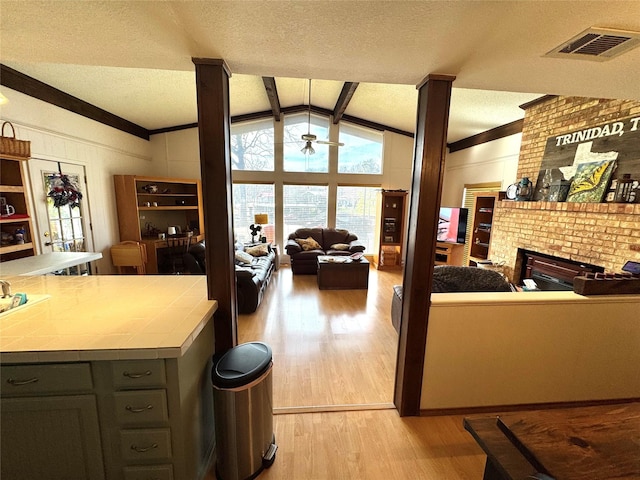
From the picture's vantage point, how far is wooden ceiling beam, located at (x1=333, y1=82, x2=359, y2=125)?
13.7 ft

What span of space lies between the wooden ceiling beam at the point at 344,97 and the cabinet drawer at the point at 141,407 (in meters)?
4.45

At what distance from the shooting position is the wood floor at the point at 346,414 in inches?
61.3

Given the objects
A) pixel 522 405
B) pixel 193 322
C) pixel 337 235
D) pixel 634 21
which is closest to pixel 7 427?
pixel 193 322

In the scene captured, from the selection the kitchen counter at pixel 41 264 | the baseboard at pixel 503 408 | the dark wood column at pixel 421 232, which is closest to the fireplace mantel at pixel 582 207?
the baseboard at pixel 503 408

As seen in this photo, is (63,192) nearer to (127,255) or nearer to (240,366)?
(127,255)

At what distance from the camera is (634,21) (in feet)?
3.56

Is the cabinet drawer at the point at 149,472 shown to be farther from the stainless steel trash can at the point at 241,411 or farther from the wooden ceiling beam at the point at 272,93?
the wooden ceiling beam at the point at 272,93

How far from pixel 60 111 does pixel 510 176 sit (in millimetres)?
6852

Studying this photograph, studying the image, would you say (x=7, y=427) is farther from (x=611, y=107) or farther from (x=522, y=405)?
(x=611, y=107)

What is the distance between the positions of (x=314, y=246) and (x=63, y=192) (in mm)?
4089

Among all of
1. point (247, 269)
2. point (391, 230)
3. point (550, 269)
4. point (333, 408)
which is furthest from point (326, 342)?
point (391, 230)

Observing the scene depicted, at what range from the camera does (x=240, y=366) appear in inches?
54.8

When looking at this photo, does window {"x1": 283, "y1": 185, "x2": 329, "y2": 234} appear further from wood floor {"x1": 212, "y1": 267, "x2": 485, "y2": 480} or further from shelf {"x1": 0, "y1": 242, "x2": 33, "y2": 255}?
shelf {"x1": 0, "y1": 242, "x2": 33, "y2": 255}

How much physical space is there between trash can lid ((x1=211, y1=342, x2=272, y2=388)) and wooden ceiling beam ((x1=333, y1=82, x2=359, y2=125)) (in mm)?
4095
